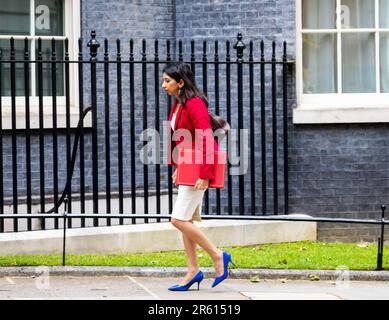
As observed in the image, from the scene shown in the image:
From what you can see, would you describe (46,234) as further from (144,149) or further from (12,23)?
(12,23)

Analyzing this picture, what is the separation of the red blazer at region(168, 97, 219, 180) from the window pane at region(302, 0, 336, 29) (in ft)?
14.3

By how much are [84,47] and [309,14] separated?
267 cm

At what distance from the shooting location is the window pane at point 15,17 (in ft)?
40.3

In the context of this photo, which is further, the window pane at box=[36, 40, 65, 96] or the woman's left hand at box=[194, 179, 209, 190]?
the window pane at box=[36, 40, 65, 96]

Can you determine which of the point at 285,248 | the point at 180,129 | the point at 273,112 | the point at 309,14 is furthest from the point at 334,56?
the point at 180,129

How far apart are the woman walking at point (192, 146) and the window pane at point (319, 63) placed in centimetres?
417

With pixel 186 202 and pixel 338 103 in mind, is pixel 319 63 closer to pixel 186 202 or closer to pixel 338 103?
pixel 338 103

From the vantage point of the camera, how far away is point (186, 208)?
29.0ft

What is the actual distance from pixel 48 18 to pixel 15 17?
374mm

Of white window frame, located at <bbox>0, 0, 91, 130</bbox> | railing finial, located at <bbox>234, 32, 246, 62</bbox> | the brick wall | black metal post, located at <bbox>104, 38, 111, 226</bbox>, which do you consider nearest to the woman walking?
black metal post, located at <bbox>104, 38, 111, 226</bbox>

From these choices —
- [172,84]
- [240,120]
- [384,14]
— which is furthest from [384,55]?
[172,84]

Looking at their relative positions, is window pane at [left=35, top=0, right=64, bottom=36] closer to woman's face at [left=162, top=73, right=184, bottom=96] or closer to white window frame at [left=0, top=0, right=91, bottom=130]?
white window frame at [left=0, top=0, right=91, bottom=130]

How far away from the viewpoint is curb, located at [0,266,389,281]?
9.83 metres

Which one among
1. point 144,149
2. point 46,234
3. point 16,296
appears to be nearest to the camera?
point 16,296
